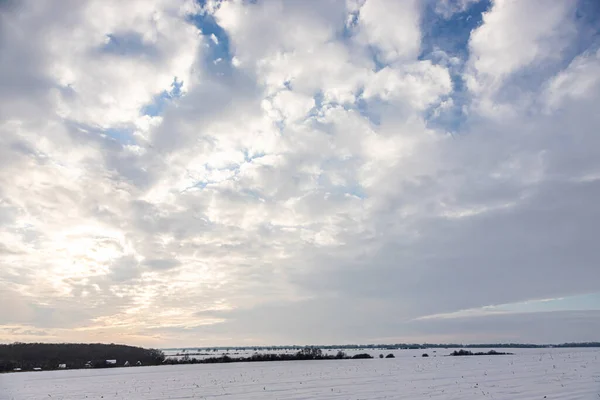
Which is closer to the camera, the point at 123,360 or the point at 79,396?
the point at 79,396

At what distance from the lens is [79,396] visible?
1435 inches

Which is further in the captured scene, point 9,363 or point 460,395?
point 9,363

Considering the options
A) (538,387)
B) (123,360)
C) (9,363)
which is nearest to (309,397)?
(538,387)

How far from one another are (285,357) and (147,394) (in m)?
118

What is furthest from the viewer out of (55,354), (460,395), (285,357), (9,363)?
(285,357)

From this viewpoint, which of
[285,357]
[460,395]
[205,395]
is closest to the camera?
[460,395]

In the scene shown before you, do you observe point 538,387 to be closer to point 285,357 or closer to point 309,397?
point 309,397

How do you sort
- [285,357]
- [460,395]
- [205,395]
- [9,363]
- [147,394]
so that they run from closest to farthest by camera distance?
[460,395]
[205,395]
[147,394]
[9,363]
[285,357]

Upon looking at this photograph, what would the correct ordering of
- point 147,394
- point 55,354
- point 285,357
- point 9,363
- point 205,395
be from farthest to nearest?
point 285,357
point 55,354
point 9,363
point 147,394
point 205,395

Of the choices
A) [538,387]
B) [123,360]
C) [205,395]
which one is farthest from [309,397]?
[123,360]

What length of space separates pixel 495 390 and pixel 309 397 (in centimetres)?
1359

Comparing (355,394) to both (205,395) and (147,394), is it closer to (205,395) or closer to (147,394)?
(205,395)

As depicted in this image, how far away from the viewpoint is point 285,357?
5812 inches

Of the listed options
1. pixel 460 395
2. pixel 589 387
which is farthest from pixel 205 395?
pixel 589 387
